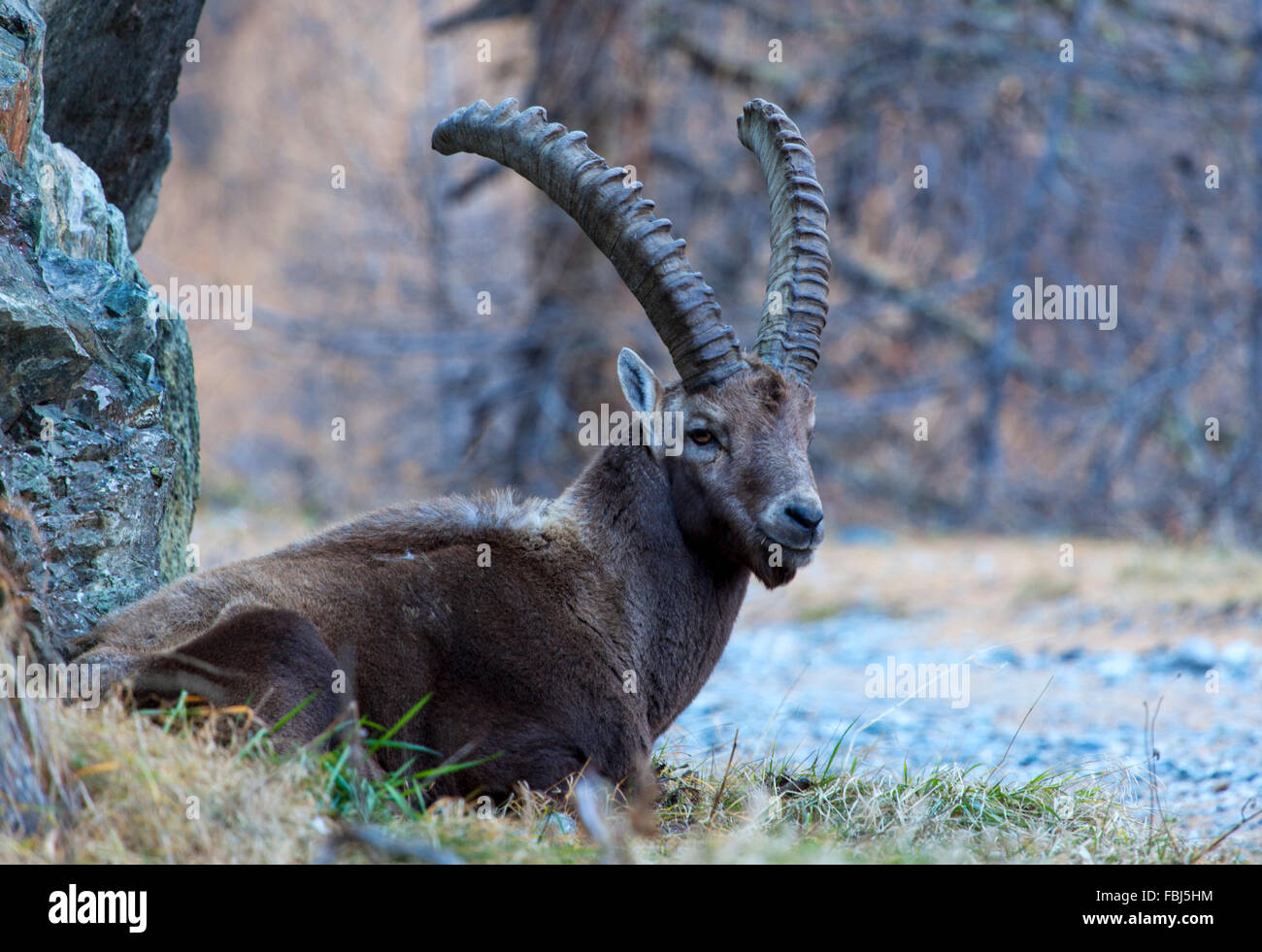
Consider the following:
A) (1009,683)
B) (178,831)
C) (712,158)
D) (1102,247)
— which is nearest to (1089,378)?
(1102,247)

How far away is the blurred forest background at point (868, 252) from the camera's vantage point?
1692cm

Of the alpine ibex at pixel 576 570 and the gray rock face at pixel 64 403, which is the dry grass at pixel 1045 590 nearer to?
the alpine ibex at pixel 576 570

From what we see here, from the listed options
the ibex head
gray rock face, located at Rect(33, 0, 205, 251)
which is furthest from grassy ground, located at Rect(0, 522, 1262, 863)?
gray rock face, located at Rect(33, 0, 205, 251)

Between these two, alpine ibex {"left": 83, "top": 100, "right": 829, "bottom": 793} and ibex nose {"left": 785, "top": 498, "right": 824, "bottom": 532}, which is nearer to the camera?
alpine ibex {"left": 83, "top": 100, "right": 829, "bottom": 793}

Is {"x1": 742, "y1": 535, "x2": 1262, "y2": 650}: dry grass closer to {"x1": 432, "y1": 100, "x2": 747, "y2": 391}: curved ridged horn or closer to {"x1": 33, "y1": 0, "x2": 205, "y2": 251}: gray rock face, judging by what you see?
{"x1": 432, "y1": 100, "x2": 747, "y2": 391}: curved ridged horn

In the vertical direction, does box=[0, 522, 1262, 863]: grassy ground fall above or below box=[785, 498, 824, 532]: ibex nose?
below

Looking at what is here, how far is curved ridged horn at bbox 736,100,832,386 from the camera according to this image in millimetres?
6191

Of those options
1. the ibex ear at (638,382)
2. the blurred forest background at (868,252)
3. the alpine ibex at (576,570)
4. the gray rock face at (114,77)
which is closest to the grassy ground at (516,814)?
the alpine ibex at (576,570)

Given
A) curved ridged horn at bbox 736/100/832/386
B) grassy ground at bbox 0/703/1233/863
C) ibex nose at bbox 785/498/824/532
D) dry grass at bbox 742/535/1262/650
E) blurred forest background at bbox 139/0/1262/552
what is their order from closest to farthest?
1. grassy ground at bbox 0/703/1233/863
2. ibex nose at bbox 785/498/824/532
3. curved ridged horn at bbox 736/100/832/386
4. dry grass at bbox 742/535/1262/650
5. blurred forest background at bbox 139/0/1262/552

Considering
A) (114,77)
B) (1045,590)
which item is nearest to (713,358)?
(114,77)

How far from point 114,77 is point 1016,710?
7.00 metres

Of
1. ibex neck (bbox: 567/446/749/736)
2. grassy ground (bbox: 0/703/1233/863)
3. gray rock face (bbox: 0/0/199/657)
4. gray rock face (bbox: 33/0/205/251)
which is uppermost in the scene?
gray rock face (bbox: 33/0/205/251)

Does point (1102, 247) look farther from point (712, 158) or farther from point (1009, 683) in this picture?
point (1009, 683)

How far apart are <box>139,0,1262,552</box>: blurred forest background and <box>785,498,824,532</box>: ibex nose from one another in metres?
10.5
